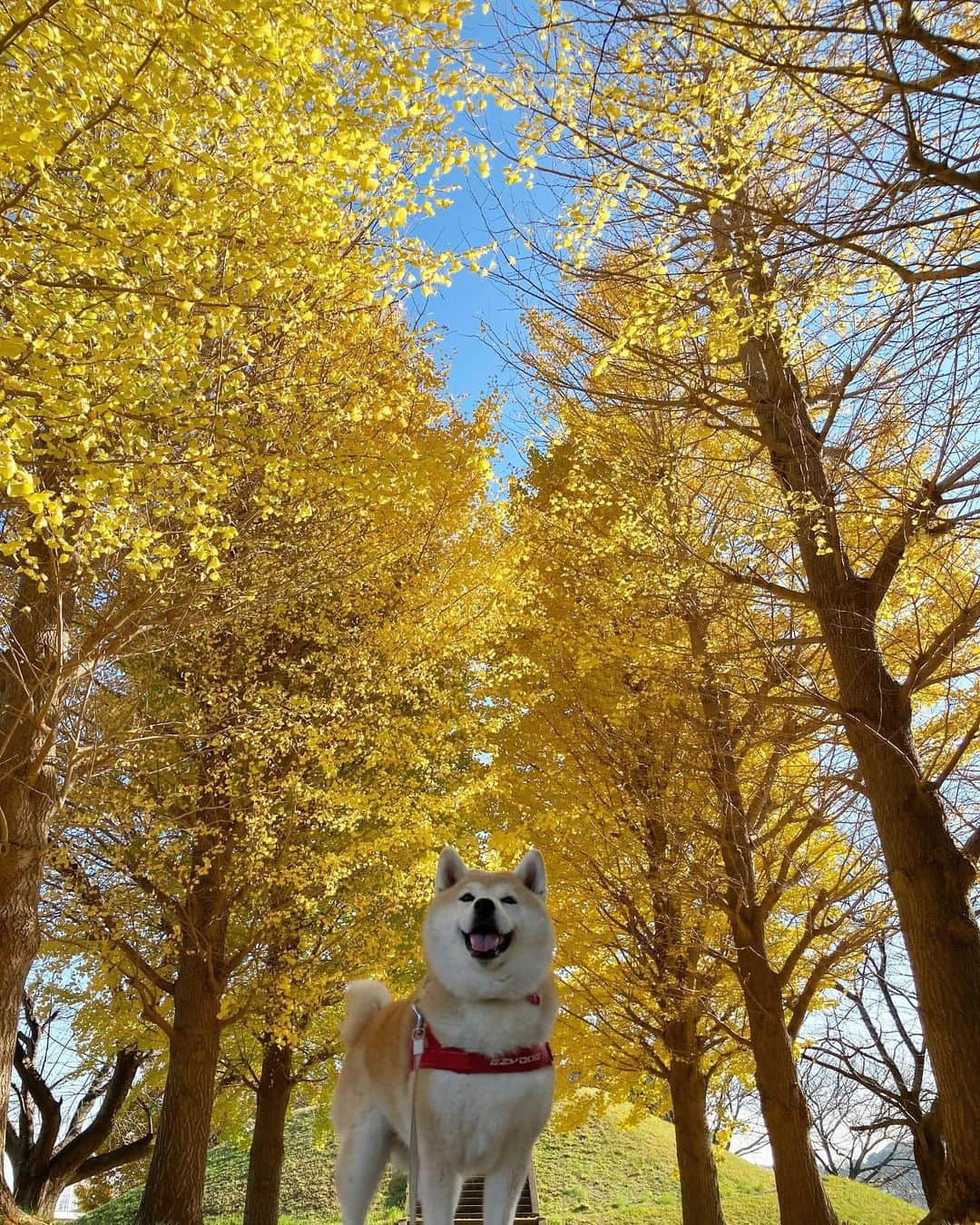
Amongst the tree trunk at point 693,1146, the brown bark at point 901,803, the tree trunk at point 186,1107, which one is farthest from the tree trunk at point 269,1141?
the brown bark at point 901,803

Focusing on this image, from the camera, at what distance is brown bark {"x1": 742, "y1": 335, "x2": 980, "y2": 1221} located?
458 centimetres

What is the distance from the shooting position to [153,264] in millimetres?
4504

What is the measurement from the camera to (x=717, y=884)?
8125 mm

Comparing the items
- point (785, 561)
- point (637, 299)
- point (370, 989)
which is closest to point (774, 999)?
point (785, 561)

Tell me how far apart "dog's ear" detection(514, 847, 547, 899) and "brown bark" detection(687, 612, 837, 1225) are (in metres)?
3.81

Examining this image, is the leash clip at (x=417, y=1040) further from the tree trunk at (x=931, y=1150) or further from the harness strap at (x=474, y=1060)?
the tree trunk at (x=931, y=1150)

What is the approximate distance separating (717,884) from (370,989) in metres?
5.15

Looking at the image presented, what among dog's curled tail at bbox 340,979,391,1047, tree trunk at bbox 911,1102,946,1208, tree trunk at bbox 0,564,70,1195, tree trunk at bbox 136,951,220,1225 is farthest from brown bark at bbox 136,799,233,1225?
tree trunk at bbox 911,1102,946,1208

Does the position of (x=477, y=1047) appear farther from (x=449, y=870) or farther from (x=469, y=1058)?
(x=449, y=870)

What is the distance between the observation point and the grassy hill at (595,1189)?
40.9ft

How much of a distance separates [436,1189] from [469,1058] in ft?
1.44

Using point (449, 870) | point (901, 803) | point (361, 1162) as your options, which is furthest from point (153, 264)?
point (901, 803)

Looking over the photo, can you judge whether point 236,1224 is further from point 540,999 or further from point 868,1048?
point 540,999

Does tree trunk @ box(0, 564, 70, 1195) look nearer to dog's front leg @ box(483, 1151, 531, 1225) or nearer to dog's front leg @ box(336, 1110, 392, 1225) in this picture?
dog's front leg @ box(336, 1110, 392, 1225)
